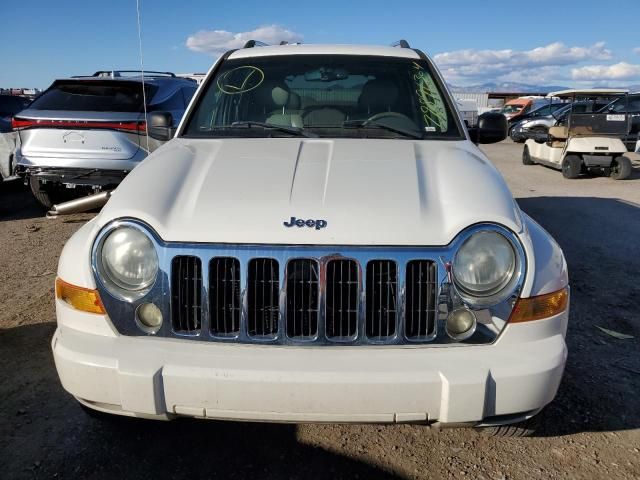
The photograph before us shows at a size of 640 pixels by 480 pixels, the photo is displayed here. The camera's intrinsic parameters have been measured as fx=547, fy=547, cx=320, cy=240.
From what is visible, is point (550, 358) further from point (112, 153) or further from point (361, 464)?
point (112, 153)

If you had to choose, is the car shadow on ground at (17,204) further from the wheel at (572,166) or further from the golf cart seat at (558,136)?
the golf cart seat at (558,136)

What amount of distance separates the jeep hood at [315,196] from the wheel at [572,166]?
10.1 m

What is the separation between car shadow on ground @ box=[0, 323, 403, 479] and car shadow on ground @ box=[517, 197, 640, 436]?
4.00 ft

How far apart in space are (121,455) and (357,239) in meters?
1.54

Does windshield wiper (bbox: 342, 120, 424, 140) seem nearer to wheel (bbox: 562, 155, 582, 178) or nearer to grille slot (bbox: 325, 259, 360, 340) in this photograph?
grille slot (bbox: 325, 259, 360, 340)

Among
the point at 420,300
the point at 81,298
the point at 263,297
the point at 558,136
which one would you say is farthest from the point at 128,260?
the point at 558,136

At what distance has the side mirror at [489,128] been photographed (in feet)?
12.9

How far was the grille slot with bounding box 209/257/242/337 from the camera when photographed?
2.15 meters

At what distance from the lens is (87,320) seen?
7.36 ft

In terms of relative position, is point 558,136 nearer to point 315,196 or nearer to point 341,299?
point 315,196

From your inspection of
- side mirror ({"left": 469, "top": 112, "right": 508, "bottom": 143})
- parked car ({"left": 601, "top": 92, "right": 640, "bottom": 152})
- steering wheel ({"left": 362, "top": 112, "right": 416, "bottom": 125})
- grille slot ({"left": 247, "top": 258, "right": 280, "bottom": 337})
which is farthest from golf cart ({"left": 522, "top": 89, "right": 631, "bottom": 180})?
grille slot ({"left": 247, "top": 258, "right": 280, "bottom": 337})

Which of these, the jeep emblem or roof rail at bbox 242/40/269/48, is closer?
the jeep emblem

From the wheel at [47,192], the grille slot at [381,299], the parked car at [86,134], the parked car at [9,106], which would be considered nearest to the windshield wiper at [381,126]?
the grille slot at [381,299]

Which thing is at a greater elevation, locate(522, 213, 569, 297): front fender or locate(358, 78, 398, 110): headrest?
locate(358, 78, 398, 110): headrest
